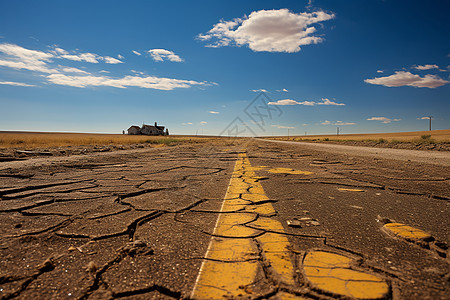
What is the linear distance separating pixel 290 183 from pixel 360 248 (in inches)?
81.6

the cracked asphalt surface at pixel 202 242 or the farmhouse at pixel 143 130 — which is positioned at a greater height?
the farmhouse at pixel 143 130

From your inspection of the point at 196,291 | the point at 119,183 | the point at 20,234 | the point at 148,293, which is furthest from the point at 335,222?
the point at 119,183

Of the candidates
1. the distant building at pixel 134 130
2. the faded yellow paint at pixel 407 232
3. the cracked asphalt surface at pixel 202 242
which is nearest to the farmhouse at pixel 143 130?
the distant building at pixel 134 130

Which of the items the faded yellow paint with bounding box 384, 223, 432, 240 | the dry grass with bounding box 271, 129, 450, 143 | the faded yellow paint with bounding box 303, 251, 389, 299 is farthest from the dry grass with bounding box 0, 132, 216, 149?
the dry grass with bounding box 271, 129, 450, 143

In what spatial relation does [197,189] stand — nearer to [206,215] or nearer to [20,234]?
[206,215]

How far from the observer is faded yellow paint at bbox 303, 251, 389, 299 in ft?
2.99

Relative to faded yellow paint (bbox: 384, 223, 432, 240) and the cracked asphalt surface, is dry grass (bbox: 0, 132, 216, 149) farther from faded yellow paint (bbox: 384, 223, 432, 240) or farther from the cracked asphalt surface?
faded yellow paint (bbox: 384, 223, 432, 240)

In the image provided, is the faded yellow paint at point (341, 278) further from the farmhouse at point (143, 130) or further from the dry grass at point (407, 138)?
the farmhouse at point (143, 130)

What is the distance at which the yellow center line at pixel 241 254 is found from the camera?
0.97 m

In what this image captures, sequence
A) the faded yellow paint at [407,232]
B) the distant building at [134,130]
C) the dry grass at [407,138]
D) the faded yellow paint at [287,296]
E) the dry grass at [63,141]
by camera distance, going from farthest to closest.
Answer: the distant building at [134,130] < the dry grass at [407,138] < the dry grass at [63,141] < the faded yellow paint at [407,232] < the faded yellow paint at [287,296]

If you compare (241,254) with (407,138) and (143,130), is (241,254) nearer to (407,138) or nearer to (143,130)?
(407,138)

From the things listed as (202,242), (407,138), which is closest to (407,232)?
(202,242)

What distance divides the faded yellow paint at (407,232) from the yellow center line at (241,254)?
2.31 ft

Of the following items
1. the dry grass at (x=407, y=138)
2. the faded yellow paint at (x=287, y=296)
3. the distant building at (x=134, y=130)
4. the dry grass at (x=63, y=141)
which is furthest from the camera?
the distant building at (x=134, y=130)
